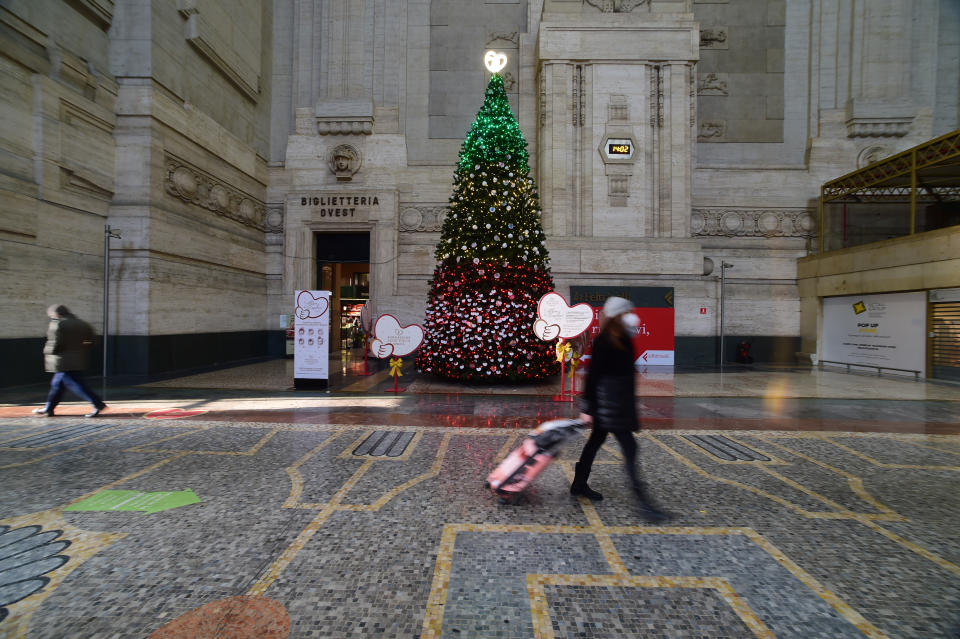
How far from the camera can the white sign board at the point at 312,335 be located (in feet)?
32.8

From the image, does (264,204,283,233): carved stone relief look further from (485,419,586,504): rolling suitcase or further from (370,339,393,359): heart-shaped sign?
(485,419,586,504): rolling suitcase

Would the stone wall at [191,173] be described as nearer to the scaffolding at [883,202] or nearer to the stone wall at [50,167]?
the stone wall at [50,167]

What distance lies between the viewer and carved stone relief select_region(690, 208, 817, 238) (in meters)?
18.4

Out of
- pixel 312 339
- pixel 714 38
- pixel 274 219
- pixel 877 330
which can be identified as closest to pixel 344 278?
pixel 274 219

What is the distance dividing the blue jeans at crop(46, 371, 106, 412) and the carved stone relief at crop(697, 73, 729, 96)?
2291 cm

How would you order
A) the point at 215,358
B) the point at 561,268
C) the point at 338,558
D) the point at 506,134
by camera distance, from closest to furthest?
the point at 338,558 → the point at 506,134 → the point at 215,358 → the point at 561,268

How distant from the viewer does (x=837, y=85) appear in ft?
60.6

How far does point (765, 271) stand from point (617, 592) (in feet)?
64.3

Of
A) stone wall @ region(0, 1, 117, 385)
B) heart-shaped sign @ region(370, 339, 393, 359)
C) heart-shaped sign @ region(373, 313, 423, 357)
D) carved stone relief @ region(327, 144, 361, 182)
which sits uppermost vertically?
carved stone relief @ region(327, 144, 361, 182)

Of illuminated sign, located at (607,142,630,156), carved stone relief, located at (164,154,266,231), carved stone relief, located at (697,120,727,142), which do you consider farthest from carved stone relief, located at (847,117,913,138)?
carved stone relief, located at (164,154,266,231)

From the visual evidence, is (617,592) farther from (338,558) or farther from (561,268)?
(561,268)

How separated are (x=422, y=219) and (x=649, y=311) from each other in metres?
10.1

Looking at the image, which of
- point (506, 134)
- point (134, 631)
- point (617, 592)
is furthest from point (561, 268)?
point (134, 631)

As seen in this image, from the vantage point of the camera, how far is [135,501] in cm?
405
